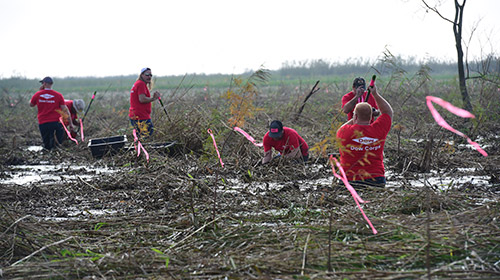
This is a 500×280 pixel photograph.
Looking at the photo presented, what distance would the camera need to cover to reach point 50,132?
8.86m

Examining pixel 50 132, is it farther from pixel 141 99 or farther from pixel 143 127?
pixel 143 127

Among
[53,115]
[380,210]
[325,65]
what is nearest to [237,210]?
[380,210]

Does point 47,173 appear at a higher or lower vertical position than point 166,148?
lower

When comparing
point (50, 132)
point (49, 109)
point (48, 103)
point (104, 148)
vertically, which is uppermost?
point (48, 103)

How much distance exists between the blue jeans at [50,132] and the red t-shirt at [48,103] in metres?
0.11

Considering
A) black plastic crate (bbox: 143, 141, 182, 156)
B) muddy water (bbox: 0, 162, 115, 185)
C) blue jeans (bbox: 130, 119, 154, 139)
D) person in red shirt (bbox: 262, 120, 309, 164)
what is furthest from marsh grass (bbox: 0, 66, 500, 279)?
black plastic crate (bbox: 143, 141, 182, 156)

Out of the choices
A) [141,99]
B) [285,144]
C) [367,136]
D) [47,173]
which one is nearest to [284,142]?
[285,144]

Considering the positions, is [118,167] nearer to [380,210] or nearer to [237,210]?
[237,210]

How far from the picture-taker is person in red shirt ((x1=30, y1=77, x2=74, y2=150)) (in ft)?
28.2

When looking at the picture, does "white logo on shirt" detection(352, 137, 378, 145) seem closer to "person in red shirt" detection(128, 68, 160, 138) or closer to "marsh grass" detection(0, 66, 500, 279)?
"marsh grass" detection(0, 66, 500, 279)

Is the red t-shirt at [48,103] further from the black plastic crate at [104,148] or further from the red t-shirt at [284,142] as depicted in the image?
the red t-shirt at [284,142]

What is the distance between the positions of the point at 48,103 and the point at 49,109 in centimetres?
12

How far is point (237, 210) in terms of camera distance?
4.04 m

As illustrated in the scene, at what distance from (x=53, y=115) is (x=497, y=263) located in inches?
322
